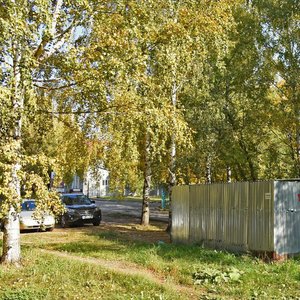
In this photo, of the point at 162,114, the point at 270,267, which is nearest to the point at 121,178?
the point at 162,114

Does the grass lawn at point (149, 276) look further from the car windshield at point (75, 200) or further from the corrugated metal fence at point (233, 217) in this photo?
the car windshield at point (75, 200)

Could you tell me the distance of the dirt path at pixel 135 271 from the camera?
841 centimetres

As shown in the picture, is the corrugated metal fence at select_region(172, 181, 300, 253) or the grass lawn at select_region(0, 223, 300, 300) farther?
the corrugated metal fence at select_region(172, 181, 300, 253)

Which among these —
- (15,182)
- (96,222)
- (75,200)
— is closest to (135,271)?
(15,182)

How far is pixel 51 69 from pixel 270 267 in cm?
764

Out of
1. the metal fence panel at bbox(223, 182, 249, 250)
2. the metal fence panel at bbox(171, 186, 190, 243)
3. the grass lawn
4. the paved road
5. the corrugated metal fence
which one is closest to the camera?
the grass lawn

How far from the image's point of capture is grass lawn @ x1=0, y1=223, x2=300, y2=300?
8.15 metres

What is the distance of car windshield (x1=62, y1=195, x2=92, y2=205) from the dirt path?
10180 mm

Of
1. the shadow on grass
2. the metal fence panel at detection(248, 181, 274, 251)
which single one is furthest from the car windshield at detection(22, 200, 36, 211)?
the metal fence panel at detection(248, 181, 274, 251)

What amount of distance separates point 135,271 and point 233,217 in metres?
3.78

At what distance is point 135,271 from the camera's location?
32.9ft

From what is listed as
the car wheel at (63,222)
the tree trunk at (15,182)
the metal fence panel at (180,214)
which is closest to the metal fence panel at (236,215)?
the metal fence panel at (180,214)

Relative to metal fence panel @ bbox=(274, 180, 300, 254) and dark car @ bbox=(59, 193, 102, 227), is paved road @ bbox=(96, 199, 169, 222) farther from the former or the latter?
metal fence panel @ bbox=(274, 180, 300, 254)

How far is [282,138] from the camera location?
20.3m
